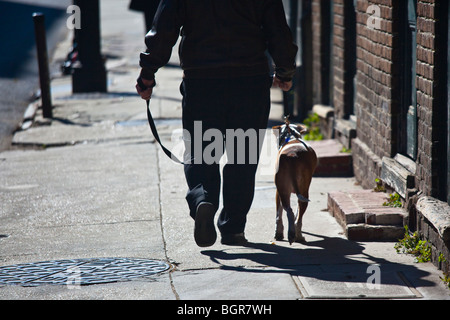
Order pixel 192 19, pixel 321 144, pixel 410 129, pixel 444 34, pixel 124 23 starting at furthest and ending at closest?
pixel 124 23, pixel 321 144, pixel 410 129, pixel 192 19, pixel 444 34

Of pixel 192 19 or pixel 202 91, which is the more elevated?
pixel 192 19

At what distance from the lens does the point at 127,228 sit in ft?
19.0

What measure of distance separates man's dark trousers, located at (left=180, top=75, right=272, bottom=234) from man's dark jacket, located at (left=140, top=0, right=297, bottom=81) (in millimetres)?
91

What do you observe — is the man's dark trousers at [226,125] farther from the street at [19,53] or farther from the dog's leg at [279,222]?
the street at [19,53]

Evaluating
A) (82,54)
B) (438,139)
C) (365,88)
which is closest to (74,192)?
(365,88)

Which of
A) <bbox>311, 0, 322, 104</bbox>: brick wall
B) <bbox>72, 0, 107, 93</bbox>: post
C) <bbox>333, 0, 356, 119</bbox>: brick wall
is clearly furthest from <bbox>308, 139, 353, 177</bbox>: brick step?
<bbox>72, 0, 107, 93</bbox>: post

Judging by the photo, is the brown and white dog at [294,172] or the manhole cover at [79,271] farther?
the brown and white dog at [294,172]

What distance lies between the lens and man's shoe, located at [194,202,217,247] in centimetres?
478

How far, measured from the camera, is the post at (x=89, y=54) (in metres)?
12.5

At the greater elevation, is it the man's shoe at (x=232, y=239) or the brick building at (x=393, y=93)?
the brick building at (x=393, y=93)

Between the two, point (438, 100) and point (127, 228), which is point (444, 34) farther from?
point (127, 228)

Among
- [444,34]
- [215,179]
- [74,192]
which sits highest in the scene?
[444,34]

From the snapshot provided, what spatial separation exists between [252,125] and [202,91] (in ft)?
1.30

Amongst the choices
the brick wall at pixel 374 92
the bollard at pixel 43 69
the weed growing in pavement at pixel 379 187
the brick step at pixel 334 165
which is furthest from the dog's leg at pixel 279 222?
the bollard at pixel 43 69
